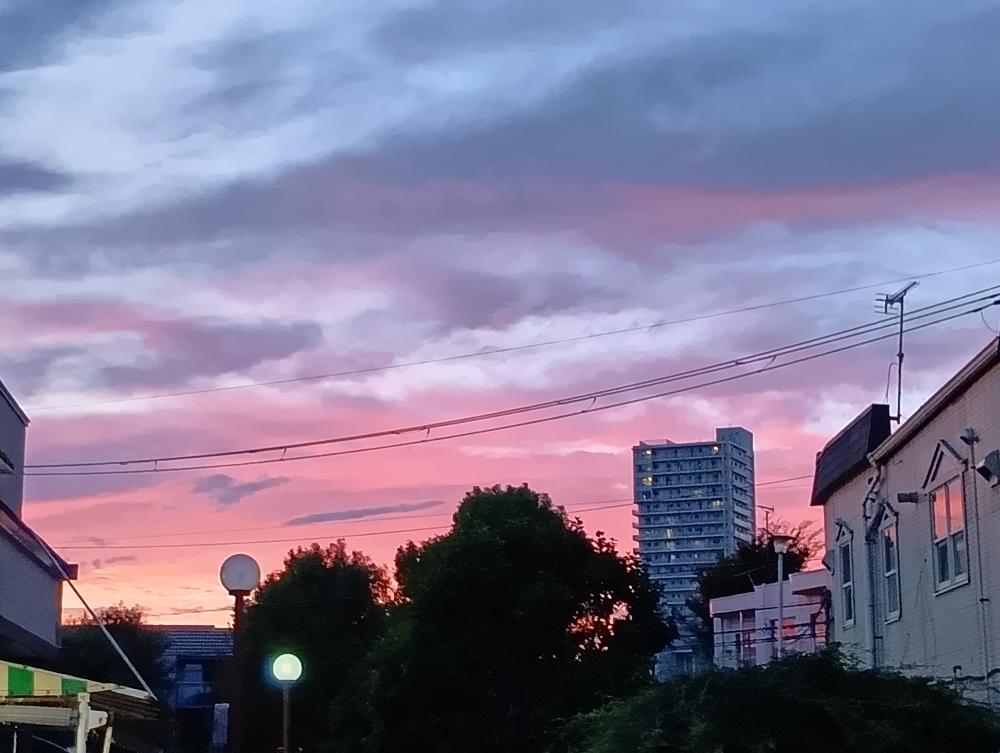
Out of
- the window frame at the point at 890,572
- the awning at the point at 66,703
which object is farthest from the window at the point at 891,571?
the awning at the point at 66,703

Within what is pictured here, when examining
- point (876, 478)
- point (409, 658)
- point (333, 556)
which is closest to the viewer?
point (876, 478)

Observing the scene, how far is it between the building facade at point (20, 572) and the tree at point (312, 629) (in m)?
30.0

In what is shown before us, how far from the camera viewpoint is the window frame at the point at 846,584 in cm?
2652

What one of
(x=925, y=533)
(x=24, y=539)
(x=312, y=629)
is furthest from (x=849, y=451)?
(x=312, y=629)

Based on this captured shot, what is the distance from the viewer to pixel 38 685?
32.1 ft

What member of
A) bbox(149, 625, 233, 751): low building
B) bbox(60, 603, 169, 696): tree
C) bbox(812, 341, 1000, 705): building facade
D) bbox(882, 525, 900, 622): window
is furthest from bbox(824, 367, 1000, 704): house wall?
bbox(149, 625, 233, 751): low building

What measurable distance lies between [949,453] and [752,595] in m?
49.9

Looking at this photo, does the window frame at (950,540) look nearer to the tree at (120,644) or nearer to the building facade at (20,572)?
the building facade at (20,572)

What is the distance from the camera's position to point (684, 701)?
1510 cm

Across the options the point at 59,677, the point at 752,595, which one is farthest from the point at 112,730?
the point at 752,595

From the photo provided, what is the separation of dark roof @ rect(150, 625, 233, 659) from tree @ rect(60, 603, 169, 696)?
1446cm

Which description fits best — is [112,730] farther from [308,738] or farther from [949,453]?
[308,738]

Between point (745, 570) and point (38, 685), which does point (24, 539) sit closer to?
point (38, 685)

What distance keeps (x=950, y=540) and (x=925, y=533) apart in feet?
3.54
